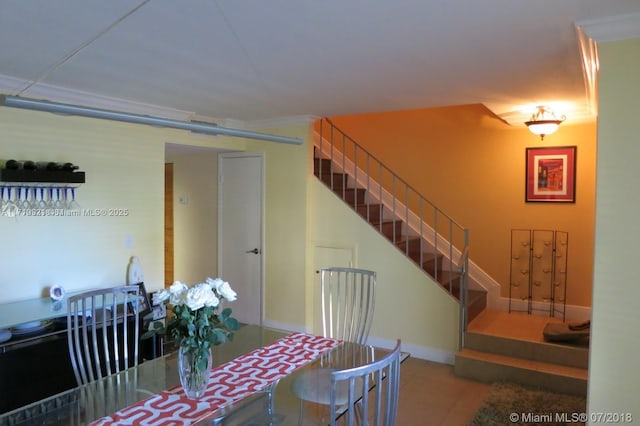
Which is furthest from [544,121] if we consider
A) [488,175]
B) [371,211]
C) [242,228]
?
[242,228]

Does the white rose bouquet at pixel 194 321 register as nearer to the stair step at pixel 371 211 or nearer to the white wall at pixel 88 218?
the white wall at pixel 88 218

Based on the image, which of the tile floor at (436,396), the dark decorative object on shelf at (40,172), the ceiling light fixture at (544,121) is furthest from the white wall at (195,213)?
the ceiling light fixture at (544,121)

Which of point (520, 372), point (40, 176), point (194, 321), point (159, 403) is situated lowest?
point (520, 372)

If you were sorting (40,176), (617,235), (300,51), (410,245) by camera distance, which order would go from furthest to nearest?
(410,245) → (40,176) → (300,51) → (617,235)

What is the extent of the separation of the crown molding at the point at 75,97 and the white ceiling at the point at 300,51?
0.04 feet

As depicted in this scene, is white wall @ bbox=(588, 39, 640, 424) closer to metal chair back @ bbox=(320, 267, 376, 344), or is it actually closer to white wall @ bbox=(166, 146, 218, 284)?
metal chair back @ bbox=(320, 267, 376, 344)

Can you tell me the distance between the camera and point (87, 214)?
3.70m

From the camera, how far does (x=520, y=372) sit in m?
3.67

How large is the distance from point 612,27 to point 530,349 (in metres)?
2.67

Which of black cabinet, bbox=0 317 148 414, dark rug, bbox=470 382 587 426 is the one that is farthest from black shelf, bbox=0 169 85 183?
dark rug, bbox=470 382 587 426

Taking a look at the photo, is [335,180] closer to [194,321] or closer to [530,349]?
[530,349]

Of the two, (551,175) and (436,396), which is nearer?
(436,396)

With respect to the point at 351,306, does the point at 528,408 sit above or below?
below

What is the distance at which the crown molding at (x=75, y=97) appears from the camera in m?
3.17
